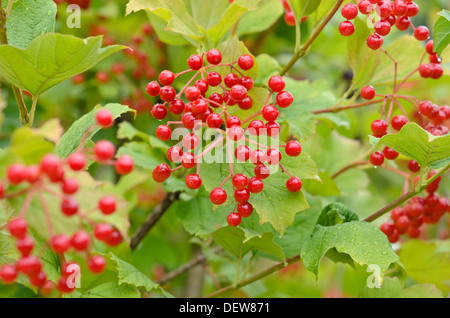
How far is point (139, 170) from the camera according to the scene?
1429 millimetres

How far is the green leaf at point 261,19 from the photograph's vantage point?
4.34ft

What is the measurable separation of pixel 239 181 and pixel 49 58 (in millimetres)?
364

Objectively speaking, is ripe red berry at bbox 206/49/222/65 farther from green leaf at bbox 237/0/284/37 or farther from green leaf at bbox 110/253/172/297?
green leaf at bbox 237/0/284/37

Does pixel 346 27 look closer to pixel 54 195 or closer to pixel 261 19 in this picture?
pixel 261 19

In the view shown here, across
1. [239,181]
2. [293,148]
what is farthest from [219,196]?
[293,148]

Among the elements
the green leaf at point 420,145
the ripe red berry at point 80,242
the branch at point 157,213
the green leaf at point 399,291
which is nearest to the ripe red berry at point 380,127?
the green leaf at point 420,145

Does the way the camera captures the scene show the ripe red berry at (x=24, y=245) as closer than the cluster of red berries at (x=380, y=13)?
Yes

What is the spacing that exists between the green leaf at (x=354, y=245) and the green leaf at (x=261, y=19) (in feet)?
2.13

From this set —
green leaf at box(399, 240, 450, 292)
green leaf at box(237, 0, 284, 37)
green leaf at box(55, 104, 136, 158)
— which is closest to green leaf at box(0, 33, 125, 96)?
green leaf at box(55, 104, 136, 158)

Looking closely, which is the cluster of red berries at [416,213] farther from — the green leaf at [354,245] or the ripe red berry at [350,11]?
the ripe red berry at [350,11]

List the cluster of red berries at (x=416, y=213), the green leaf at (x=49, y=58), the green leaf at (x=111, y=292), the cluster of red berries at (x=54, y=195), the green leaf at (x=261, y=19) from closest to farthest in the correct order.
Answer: the cluster of red berries at (x=54, y=195) → the green leaf at (x=49, y=58) → the green leaf at (x=111, y=292) → the cluster of red berries at (x=416, y=213) → the green leaf at (x=261, y=19)

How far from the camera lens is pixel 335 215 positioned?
3.21 feet

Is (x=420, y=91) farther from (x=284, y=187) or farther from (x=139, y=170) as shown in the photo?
(x=284, y=187)
